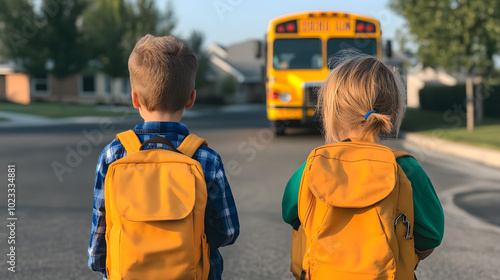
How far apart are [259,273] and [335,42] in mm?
10366

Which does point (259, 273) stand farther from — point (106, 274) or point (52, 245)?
point (106, 274)

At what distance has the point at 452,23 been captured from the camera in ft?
54.7

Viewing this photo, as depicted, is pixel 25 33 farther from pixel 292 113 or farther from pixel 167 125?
pixel 167 125

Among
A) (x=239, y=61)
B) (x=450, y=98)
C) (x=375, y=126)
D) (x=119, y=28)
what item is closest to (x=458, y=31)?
(x=450, y=98)

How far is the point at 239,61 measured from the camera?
65.2 m

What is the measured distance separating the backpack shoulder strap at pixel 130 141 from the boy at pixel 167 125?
4 centimetres

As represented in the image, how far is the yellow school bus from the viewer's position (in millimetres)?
13547

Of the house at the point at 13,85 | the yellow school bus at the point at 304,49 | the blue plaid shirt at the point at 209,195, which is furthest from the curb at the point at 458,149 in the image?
the house at the point at 13,85

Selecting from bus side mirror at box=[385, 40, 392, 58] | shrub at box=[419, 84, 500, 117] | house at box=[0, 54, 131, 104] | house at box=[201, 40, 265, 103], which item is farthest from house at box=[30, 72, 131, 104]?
bus side mirror at box=[385, 40, 392, 58]

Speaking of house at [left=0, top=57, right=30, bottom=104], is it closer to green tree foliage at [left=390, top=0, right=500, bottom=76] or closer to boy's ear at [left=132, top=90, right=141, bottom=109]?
green tree foliage at [left=390, top=0, right=500, bottom=76]

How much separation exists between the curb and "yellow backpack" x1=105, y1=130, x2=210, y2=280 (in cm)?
914

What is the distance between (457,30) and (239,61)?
163ft

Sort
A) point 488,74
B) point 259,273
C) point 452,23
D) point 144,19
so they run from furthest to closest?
point 144,19 < point 488,74 < point 452,23 < point 259,273

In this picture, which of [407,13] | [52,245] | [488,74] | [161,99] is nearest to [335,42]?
[407,13]
